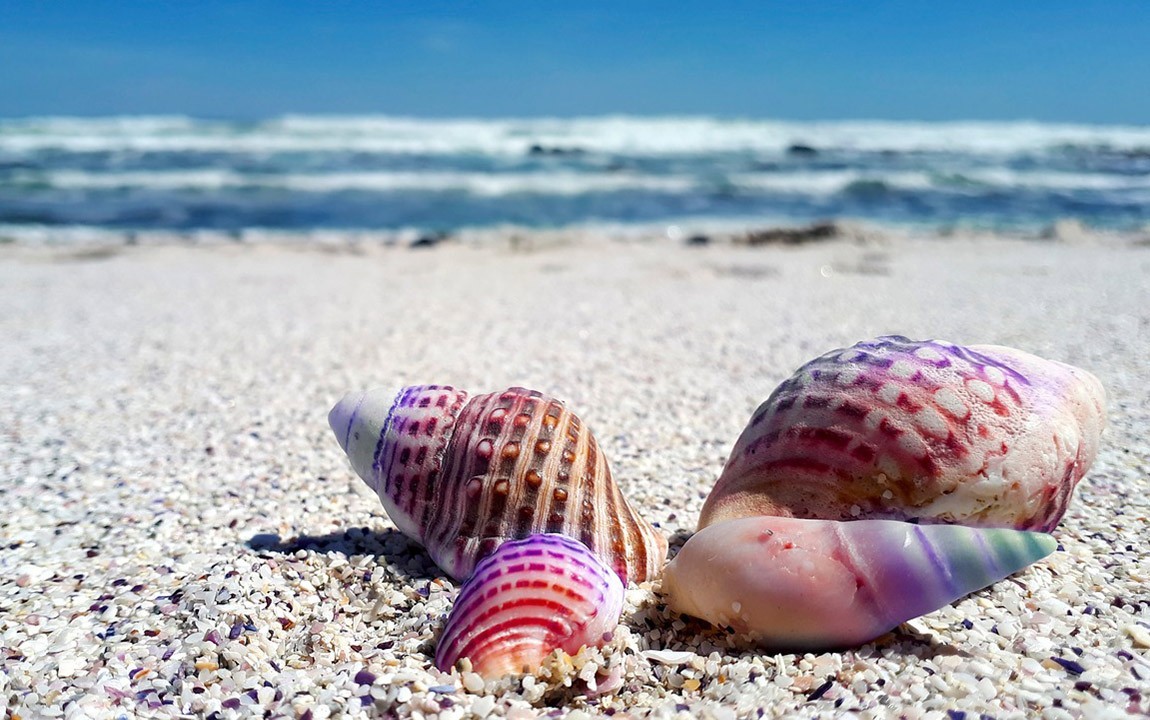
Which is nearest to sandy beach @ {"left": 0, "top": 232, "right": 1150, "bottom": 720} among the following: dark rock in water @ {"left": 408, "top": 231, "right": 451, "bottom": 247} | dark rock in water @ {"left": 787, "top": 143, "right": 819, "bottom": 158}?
dark rock in water @ {"left": 408, "top": 231, "right": 451, "bottom": 247}

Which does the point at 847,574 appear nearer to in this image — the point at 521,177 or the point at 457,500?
the point at 457,500

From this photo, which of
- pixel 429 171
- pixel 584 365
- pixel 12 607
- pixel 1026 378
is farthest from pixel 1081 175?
pixel 12 607

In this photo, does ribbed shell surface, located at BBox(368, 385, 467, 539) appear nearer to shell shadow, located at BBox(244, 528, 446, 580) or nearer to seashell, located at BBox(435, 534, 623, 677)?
shell shadow, located at BBox(244, 528, 446, 580)

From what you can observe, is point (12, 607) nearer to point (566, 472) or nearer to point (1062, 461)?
point (566, 472)

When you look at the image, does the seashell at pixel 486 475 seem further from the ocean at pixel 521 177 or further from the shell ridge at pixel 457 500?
the ocean at pixel 521 177

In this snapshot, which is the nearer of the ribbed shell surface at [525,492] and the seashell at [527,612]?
the seashell at [527,612]

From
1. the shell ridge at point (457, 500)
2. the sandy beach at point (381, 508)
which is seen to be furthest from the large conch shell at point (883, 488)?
the shell ridge at point (457, 500)
